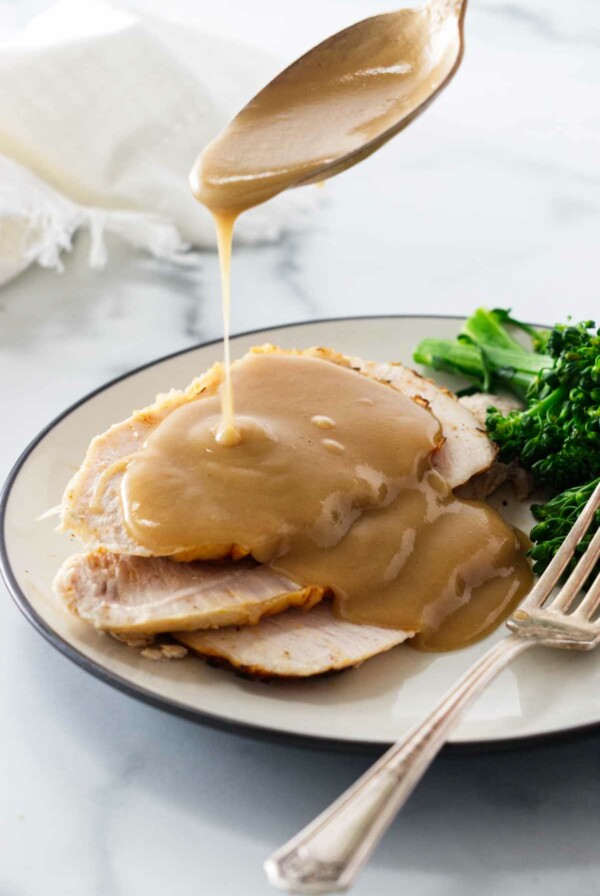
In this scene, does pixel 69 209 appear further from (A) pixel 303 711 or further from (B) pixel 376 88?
(A) pixel 303 711

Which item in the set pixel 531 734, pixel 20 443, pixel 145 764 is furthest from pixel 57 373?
pixel 531 734

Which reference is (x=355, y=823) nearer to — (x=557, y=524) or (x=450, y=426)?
(x=557, y=524)

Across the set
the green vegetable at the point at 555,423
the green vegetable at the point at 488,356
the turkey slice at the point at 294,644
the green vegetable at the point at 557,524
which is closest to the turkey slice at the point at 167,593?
the turkey slice at the point at 294,644

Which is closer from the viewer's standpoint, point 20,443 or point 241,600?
point 241,600

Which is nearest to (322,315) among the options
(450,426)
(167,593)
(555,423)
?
(450,426)

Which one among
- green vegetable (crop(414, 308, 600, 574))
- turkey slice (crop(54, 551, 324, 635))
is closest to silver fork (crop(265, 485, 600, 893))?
green vegetable (crop(414, 308, 600, 574))

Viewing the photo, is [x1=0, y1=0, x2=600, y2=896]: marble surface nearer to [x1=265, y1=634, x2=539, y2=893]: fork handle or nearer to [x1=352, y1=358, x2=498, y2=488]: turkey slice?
[x1=265, y1=634, x2=539, y2=893]: fork handle

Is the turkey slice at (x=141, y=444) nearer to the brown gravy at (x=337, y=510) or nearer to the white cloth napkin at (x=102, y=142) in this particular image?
the brown gravy at (x=337, y=510)
